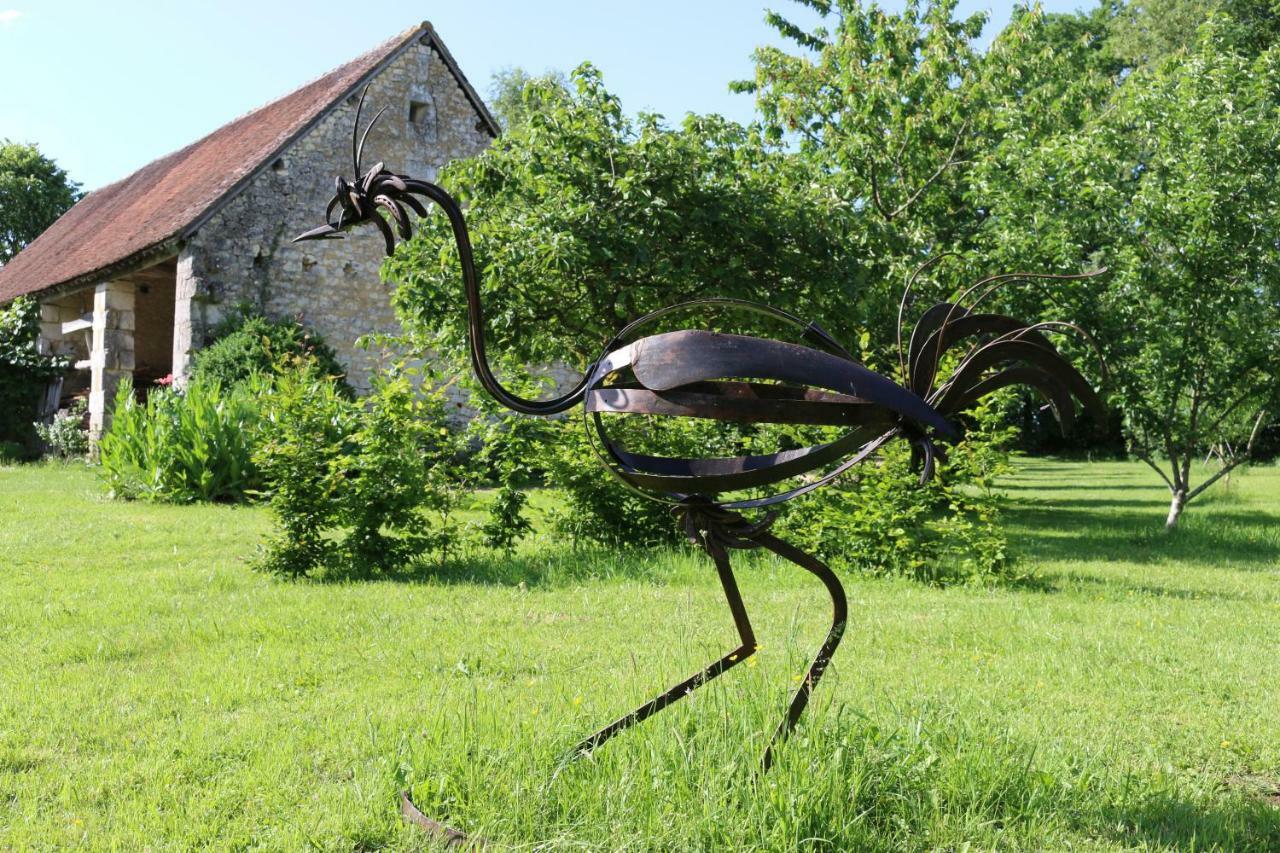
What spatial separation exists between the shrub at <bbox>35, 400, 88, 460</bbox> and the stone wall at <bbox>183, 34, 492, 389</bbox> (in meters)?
3.06

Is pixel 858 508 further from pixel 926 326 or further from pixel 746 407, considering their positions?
pixel 746 407

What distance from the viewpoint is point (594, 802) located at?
126 inches

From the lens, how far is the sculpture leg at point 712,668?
10.8ft

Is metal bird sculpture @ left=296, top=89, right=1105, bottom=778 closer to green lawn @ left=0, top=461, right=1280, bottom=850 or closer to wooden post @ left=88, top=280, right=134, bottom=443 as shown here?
green lawn @ left=0, top=461, right=1280, bottom=850

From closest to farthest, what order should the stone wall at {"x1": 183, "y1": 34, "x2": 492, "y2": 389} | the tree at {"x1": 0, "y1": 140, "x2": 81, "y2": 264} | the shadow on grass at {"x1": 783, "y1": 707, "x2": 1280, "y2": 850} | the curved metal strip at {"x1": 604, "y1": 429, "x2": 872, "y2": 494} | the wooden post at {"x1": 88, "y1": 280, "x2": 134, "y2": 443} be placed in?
the curved metal strip at {"x1": 604, "y1": 429, "x2": 872, "y2": 494} → the shadow on grass at {"x1": 783, "y1": 707, "x2": 1280, "y2": 850} → the stone wall at {"x1": 183, "y1": 34, "x2": 492, "y2": 389} → the wooden post at {"x1": 88, "y1": 280, "x2": 134, "y2": 443} → the tree at {"x1": 0, "y1": 140, "x2": 81, "y2": 264}

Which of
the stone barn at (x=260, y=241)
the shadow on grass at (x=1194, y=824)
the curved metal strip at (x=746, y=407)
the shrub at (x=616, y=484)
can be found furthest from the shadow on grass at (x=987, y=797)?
the stone barn at (x=260, y=241)

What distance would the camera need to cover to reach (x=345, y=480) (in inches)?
276

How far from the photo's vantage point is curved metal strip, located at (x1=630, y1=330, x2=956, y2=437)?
2.71m

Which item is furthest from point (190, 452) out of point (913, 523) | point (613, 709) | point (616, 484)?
point (613, 709)

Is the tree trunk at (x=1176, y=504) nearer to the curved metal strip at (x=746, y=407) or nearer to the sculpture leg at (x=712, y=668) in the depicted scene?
the sculpture leg at (x=712, y=668)

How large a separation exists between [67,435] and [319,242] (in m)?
5.01

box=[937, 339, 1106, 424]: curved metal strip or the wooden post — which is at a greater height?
the wooden post

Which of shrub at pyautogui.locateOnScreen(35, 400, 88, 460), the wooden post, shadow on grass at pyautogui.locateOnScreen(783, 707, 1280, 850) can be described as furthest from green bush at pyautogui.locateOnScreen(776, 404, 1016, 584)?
shrub at pyautogui.locateOnScreen(35, 400, 88, 460)

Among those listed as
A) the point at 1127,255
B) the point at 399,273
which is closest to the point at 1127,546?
the point at 1127,255
